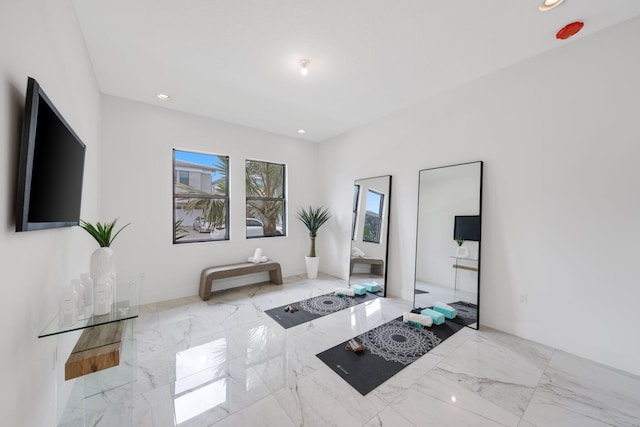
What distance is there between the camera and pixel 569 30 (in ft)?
6.94

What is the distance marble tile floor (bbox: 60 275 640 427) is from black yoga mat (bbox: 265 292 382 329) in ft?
0.79

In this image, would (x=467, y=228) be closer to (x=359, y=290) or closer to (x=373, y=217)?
(x=373, y=217)

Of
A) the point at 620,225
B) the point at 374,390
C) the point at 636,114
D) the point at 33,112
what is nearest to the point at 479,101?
the point at 636,114

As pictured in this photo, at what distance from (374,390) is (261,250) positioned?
311 cm

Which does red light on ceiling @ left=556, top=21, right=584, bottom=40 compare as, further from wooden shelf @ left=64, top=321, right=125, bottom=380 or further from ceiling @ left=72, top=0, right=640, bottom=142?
wooden shelf @ left=64, top=321, right=125, bottom=380

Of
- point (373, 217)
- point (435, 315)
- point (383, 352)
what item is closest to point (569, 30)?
point (373, 217)

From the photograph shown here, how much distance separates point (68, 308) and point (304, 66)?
283 cm

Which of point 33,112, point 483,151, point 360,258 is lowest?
point 360,258

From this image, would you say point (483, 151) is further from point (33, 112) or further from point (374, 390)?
point (33, 112)

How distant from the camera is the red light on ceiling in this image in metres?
2.08

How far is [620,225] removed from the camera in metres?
2.12

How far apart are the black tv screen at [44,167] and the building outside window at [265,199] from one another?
9.74ft

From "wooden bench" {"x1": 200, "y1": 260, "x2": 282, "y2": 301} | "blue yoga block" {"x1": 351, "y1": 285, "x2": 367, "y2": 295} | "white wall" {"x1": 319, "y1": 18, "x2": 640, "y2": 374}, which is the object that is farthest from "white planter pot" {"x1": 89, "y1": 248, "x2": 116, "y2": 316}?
"white wall" {"x1": 319, "y1": 18, "x2": 640, "y2": 374}

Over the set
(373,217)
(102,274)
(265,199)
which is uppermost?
(265,199)
